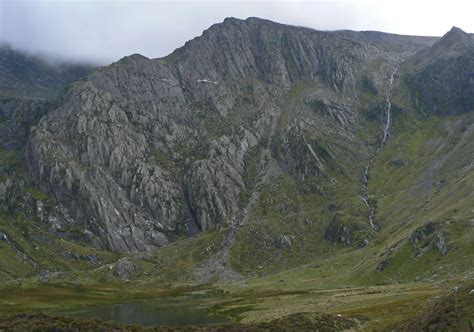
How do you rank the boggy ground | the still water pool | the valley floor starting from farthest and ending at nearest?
1. the still water pool
2. the valley floor
3. the boggy ground

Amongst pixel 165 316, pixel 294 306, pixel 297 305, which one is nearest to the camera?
pixel 294 306

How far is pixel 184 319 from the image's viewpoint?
108062mm

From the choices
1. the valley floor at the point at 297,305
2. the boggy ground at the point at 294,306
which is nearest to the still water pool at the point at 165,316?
the valley floor at the point at 297,305

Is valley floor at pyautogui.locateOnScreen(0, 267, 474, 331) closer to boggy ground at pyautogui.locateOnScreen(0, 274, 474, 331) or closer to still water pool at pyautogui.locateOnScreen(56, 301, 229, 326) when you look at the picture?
boggy ground at pyautogui.locateOnScreen(0, 274, 474, 331)

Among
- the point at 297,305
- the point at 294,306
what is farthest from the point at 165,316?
the point at 297,305

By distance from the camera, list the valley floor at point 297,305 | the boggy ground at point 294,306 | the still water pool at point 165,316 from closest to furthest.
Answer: the boggy ground at point 294,306 < the valley floor at point 297,305 < the still water pool at point 165,316

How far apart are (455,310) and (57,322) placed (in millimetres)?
46658

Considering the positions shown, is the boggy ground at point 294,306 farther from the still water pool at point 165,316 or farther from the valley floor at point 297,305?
the still water pool at point 165,316

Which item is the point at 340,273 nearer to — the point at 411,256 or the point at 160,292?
the point at 411,256

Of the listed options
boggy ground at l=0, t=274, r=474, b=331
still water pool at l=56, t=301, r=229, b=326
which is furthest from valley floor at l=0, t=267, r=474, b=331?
still water pool at l=56, t=301, r=229, b=326

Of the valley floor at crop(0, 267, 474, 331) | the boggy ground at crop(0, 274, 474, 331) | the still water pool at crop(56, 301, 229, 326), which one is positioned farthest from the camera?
the still water pool at crop(56, 301, 229, 326)

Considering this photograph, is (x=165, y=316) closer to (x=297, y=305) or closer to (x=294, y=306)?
(x=294, y=306)

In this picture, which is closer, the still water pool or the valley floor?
the valley floor

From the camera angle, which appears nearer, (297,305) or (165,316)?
(297,305)
